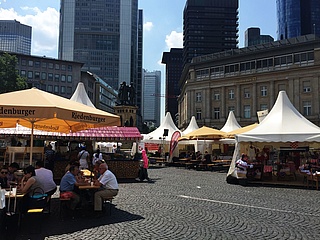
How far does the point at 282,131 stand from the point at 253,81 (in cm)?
5062

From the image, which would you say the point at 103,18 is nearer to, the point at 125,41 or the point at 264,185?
the point at 125,41

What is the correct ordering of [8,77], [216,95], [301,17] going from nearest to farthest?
1. [8,77]
2. [216,95]
3. [301,17]

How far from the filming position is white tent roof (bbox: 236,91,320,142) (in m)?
14.8

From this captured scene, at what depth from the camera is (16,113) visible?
7871 mm

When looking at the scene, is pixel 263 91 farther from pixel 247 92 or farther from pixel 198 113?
pixel 198 113

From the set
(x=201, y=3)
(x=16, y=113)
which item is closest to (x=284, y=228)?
(x=16, y=113)

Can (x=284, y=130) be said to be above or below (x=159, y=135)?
below

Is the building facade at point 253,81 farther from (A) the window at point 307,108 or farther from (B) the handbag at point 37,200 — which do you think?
(B) the handbag at point 37,200

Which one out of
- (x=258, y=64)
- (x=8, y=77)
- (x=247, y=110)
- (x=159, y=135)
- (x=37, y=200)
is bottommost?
(x=37, y=200)

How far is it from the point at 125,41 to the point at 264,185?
146 m

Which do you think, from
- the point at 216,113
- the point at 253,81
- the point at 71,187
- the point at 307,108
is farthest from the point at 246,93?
the point at 71,187

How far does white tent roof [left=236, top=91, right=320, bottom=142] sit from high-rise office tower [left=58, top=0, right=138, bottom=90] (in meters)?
139

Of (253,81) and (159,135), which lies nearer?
(159,135)

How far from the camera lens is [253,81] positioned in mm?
63781
